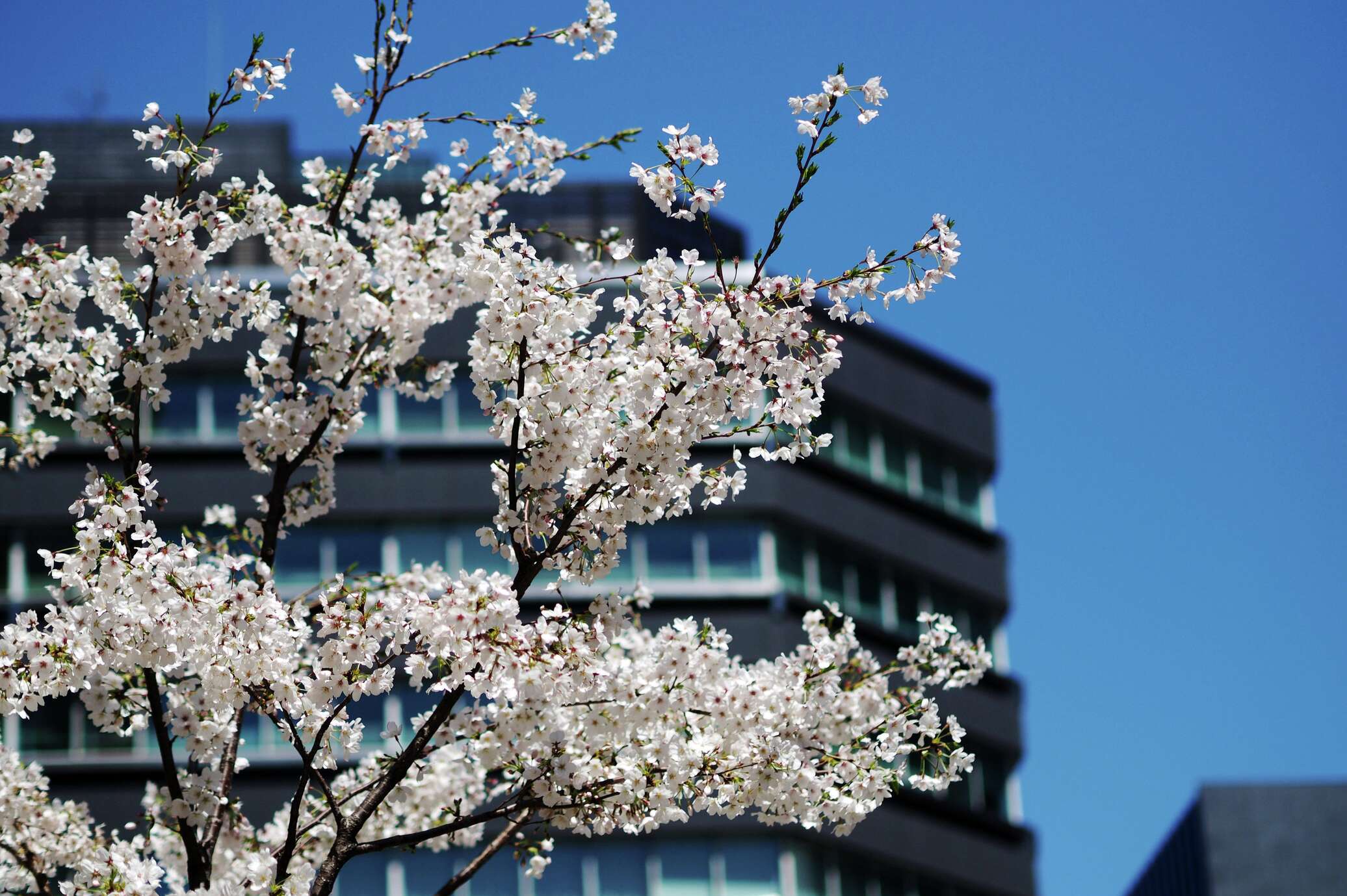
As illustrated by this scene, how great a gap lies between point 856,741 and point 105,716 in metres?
4.32

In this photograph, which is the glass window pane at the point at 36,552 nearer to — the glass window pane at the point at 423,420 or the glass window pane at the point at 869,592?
the glass window pane at the point at 423,420

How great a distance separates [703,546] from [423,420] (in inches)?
248

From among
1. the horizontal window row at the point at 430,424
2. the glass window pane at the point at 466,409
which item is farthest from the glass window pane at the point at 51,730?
the glass window pane at the point at 466,409

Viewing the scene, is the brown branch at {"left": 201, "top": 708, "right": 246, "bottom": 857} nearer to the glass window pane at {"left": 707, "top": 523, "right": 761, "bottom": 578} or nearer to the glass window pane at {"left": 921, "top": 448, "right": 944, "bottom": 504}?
the glass window pane at {"left": 707, "top": 523, "right": 761, "bottom": 578}

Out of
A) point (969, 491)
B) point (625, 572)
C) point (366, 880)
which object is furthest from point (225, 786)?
point (969, 491)

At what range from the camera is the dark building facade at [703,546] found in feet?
110

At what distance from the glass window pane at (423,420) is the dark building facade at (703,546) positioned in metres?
0.05

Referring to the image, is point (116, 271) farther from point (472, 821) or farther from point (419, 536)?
point (419, 536)

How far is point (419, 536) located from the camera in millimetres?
36125

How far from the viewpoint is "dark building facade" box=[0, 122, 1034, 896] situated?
3366cm

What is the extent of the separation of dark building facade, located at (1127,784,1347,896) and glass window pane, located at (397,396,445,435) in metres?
83.2

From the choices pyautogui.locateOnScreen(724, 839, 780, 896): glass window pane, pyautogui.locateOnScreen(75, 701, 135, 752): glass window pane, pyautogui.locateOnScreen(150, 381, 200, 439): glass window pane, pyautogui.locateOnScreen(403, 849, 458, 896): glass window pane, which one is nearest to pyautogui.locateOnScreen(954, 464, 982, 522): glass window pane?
pyautogui.locateOnScreen(724, 839, 780, 896): glass window pane

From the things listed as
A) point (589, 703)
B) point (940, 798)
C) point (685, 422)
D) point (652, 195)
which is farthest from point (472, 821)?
point (940, 798)

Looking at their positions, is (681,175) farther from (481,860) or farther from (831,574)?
(831,574)
